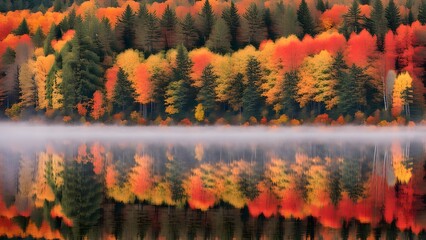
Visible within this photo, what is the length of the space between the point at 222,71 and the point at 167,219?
72580mm

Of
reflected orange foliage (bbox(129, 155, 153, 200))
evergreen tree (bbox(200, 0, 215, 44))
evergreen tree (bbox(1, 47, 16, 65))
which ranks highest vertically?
evergreen tree (bbox(200, 0, 215, 44))

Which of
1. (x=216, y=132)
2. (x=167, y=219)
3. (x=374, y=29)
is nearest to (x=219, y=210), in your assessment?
(x=167, y=219)

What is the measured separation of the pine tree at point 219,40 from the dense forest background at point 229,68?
0.39ft

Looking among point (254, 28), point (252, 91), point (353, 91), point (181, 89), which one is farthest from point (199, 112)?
point (254, 28)

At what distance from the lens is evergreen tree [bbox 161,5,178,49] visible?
106m

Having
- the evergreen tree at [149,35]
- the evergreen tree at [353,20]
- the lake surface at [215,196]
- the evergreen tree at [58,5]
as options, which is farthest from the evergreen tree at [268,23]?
the lake surface at [215,196]

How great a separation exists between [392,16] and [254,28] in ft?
55.0

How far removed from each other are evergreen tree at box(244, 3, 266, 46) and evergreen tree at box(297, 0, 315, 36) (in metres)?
5.16

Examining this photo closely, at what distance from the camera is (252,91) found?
94.1 m

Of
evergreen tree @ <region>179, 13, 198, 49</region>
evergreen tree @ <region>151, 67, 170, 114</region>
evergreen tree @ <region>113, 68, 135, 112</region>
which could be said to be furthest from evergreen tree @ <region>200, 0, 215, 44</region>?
evergreen tree @ <region>113, 68, 135, 112</region>

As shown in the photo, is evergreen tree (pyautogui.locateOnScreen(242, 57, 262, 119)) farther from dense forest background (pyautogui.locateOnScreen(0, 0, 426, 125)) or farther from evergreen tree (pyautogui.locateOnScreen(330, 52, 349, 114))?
evergreen tree (pyautogui.locateOnScreen(330, 52, 349, 114))

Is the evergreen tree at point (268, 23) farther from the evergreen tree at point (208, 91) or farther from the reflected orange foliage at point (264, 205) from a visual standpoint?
the reflected orange foliage at point (264, 205)

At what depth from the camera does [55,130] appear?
92.6m

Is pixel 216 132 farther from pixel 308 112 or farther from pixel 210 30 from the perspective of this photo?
pixel 210 30
